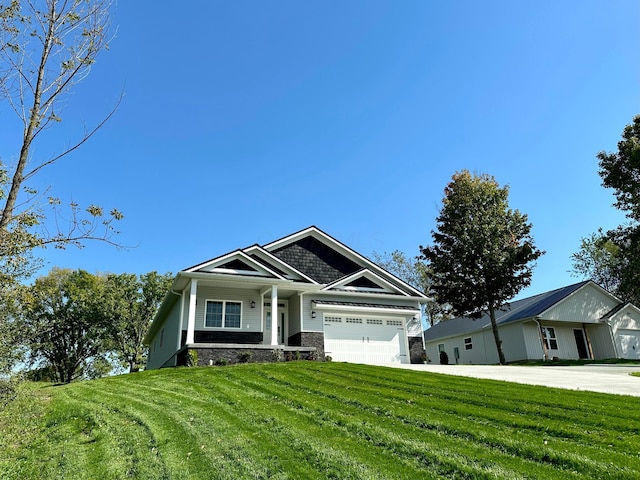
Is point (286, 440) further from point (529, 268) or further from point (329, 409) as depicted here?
point (529, 268)

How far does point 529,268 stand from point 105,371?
34.3m

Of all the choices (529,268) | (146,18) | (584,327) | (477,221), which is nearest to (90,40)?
(146,18)

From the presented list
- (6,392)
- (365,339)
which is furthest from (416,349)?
(6,392)

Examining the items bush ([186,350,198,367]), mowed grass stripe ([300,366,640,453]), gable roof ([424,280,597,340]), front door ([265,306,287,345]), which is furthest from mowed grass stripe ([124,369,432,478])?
gable roof ([424,280,597,340])

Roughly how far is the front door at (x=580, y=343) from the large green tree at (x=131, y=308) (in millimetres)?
30264

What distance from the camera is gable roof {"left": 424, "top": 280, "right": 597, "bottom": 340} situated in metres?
24.1

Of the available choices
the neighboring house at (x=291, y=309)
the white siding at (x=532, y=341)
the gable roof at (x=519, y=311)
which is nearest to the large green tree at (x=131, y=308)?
the neighboring house at (x=291, y=309)

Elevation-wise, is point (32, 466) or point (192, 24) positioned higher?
point (192, 24)

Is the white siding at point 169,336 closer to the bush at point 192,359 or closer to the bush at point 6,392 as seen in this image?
the bush at point 192,359

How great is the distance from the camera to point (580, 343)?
25.1m

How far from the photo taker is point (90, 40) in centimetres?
777

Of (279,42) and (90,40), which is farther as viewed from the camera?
(279,42)

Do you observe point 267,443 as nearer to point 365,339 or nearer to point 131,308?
point 365,339

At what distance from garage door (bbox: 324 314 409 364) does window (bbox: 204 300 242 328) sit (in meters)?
3.85
